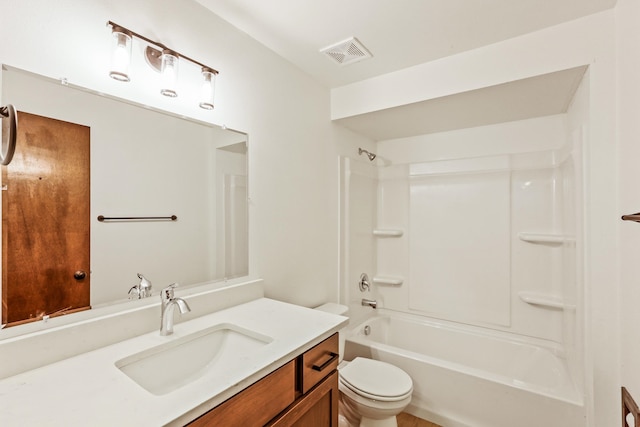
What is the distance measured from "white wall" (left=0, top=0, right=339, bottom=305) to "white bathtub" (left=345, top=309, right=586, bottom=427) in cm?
75

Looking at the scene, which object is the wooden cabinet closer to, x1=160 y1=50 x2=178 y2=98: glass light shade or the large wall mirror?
the large wall mirror

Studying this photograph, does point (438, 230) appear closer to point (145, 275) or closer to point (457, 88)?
point (457, 88)

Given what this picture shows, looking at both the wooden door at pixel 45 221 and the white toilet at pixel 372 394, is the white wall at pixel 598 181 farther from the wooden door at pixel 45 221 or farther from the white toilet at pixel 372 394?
the wooden door at pixel 45 221

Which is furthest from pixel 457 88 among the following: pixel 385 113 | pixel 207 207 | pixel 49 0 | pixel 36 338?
pixel 36 338

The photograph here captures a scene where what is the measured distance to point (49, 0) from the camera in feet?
3.31

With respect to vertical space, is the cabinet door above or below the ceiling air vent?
below

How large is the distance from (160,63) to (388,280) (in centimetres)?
256

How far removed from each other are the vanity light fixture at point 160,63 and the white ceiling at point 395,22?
0.39 m

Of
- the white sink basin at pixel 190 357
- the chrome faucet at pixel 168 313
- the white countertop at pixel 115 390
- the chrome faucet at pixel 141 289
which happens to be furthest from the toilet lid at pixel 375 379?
the chrome faucet at pixel 141 289

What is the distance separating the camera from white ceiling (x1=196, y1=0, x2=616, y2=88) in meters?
1.49

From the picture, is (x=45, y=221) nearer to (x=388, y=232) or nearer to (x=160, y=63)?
(x=160, y=63)

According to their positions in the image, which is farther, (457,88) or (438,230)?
(438,230)

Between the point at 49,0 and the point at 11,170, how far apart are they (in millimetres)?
587

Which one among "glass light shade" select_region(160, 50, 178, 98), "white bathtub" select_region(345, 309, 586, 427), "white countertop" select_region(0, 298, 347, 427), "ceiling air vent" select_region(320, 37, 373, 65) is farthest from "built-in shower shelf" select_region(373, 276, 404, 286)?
"glass light shade" select_region(160, 50, 178, 98)
